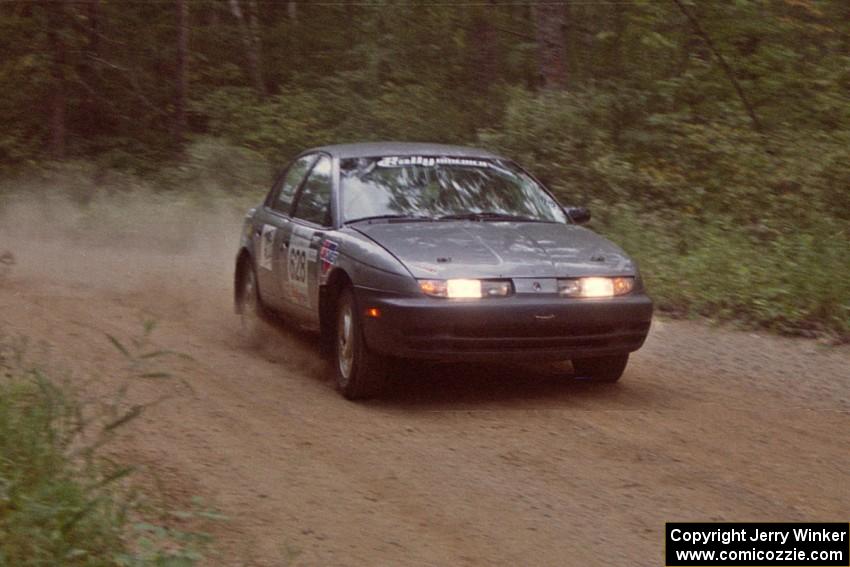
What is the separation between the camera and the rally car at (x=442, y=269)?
296 inches

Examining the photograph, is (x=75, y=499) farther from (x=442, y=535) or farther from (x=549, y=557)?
(x=549, y=557)

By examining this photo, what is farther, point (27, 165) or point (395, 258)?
point (27, 165)

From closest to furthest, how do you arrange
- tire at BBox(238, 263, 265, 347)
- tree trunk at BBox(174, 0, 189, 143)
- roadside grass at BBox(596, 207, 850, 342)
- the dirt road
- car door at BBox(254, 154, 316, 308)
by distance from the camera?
the dirt road → car door at BBox(254, 154, 316, 308) → tire at BBox(238, 263, 265, 347) → roadside grass at BBox(596, 207, 850, 342) → tree trunk at BBox(174, 0, 189, 143)

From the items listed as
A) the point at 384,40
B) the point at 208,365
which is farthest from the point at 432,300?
the point at 384,40

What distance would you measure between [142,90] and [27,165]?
493 centimetres

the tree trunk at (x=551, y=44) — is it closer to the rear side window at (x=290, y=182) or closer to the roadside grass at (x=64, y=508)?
the rear side window at (x=290, y=182)

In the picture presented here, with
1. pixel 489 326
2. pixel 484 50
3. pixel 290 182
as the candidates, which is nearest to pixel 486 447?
pixel 489 326

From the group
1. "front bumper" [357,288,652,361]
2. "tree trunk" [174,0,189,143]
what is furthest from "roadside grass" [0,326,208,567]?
"tree trunk" [174,0,189,143]

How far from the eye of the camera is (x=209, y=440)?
6.75 metres

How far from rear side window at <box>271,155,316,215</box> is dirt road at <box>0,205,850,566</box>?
1.09 m

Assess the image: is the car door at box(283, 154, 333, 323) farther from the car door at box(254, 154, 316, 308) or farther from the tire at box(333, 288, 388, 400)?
the tire at box(333, 288, 388, 400)

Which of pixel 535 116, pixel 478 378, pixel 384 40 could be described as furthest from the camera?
pixel 384 40

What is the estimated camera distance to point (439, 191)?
889 centimetres

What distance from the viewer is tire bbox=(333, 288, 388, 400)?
778 cm
